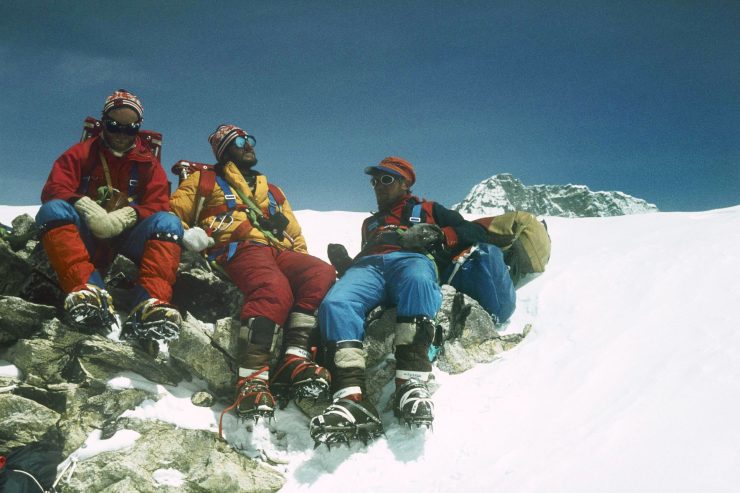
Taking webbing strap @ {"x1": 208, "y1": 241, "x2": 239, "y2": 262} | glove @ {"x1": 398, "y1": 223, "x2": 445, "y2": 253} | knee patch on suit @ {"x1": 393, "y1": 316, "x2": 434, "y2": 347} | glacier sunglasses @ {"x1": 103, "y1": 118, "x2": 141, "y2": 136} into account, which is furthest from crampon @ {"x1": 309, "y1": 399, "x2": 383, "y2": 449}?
glacier sunglasses @ {"x1": 103, "y1": 118, "x2": 141, "y2": 136}

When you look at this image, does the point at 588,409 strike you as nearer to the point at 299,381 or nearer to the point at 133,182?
the point at 299,381

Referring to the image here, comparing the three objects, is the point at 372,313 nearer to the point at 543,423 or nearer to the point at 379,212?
the point at 379,212

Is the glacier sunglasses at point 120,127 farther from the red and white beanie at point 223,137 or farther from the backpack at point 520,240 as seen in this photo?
the backpack at point 520,240

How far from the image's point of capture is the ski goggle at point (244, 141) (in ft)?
18.4

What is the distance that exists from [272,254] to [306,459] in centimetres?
219

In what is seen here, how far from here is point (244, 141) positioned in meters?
5.67

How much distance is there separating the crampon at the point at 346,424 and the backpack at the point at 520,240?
10.8 feet

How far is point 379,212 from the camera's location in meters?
5.78

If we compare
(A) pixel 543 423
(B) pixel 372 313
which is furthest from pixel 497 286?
(A) pixel 543 423

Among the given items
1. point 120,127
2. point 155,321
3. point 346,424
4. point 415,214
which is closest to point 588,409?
point 346,424

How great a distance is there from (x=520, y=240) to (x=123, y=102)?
5097 millimetres

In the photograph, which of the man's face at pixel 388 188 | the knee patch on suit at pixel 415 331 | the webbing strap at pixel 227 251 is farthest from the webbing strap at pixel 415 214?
the webbing strap at pixel 227 251

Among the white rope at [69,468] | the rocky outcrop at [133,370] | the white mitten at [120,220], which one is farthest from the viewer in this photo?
the white mitten at [120,220]

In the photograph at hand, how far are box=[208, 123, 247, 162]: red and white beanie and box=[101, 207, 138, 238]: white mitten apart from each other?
5.01 feet
